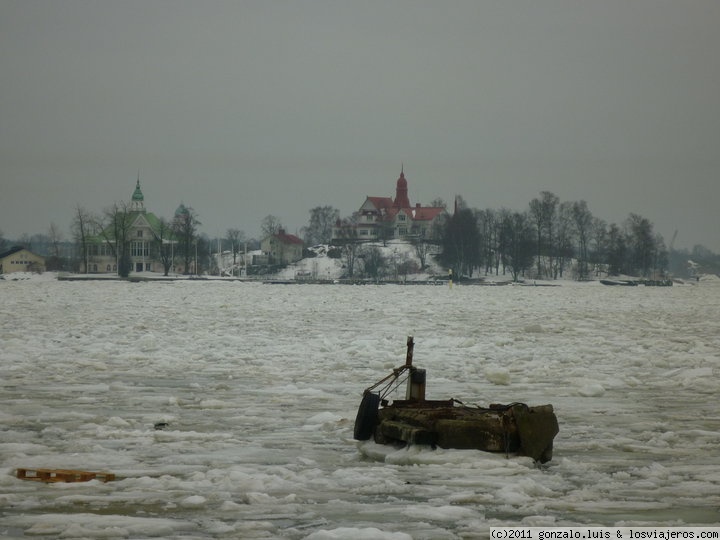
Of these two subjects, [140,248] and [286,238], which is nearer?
[140,248]

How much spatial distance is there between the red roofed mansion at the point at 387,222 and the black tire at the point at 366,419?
16060 cm

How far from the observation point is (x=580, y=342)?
22625 millimetres

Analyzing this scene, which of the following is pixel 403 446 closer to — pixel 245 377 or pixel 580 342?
pixel 245 377

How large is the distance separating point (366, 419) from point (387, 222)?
165807mm

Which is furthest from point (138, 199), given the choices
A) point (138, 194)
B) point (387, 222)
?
point (387, 222)

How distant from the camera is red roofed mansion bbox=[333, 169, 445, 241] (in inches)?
6821


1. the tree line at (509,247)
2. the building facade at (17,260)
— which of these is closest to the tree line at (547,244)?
the tree line at (509,247)

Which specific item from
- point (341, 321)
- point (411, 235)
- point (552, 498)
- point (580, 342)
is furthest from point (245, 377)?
point (411, 235)

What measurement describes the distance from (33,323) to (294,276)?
12684 cm

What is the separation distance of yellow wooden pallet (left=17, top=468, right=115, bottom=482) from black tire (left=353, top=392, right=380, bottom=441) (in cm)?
255

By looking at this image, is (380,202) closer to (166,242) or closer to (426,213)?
(426,213)

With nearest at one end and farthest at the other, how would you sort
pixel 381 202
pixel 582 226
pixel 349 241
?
pixel 582 226 → pixel 349 241 → pixel 381 202

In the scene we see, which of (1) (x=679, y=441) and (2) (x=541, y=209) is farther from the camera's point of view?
(2) (x=541, y=209)

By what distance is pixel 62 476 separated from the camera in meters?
7.75
